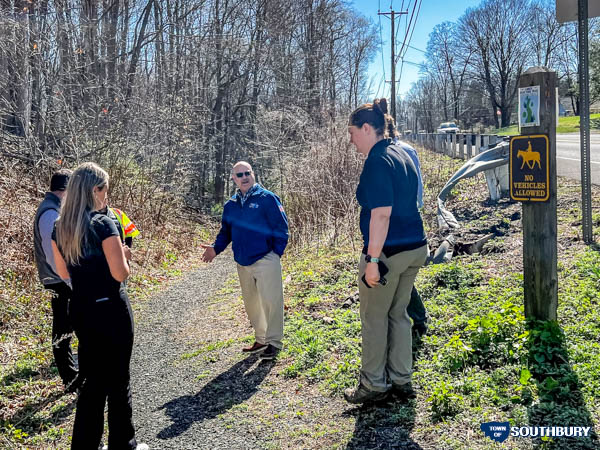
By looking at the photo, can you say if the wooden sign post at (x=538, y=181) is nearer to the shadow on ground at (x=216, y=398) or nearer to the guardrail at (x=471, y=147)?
the shadow on ground at (x=216, y=398)

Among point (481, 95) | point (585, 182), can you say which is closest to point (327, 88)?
point (585, 182)

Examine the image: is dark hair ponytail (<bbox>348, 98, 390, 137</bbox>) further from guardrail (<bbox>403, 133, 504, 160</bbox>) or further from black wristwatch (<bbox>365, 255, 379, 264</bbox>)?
guardrail (<bbox>403, 133, 504, 160</bbox>)

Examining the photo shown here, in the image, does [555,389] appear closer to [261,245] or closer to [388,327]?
[388,327]

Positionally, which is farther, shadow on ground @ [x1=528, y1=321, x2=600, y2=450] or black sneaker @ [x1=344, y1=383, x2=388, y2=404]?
black sneaker @ [x1=344, y1=383, x2=388, y2=404]

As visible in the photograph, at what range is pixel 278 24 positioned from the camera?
26.5 m

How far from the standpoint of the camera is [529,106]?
4.54 m

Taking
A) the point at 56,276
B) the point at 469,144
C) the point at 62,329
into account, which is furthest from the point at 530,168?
the point at 469,144

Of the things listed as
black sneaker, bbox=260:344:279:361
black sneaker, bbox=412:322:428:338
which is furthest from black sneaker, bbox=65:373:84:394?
black sneaker, bbox=412:322:428:338

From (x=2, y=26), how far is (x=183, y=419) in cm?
993

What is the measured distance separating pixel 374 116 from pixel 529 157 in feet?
4.70

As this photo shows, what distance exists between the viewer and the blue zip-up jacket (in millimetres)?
5762

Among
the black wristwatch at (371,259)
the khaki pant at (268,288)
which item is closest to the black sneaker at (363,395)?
the black wristwatch at (371,259)

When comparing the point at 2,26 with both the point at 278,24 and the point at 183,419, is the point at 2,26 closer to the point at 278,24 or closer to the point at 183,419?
the point at 183,419

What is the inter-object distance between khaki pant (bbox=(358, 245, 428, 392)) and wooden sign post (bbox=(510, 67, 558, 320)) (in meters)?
1.13
